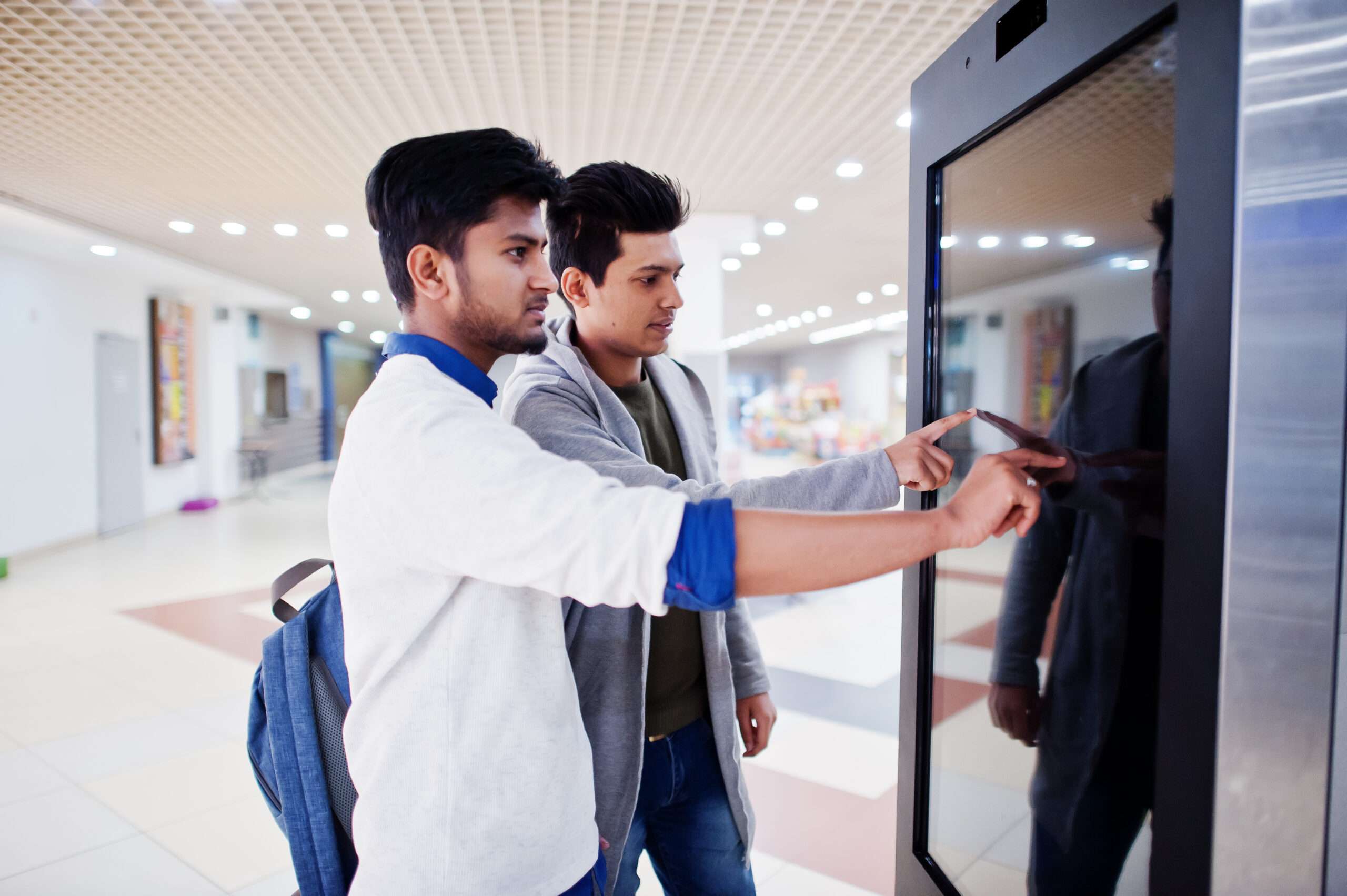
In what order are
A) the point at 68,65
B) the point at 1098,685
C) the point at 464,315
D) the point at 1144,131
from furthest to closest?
the point at 68,65 < the point at 464,315 < the point at 1098,685 < the point at 1144,131

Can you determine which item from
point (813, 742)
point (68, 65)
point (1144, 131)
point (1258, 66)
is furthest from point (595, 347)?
point (68, 65)

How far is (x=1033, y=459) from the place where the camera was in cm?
79

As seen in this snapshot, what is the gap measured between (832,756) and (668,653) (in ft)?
6.55

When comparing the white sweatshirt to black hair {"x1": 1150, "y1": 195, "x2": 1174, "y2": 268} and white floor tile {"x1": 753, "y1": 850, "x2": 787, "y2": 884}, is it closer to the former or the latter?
black hair {"x1": 1150, "y1": 195, "x2": 1174, "y2": 268}

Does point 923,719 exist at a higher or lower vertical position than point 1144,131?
lower

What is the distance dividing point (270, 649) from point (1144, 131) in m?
1.09

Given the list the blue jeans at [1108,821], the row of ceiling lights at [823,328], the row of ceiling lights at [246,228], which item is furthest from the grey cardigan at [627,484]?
the row of ceiling lights at [823,328]

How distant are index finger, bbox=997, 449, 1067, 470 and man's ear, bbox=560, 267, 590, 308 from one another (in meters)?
0.74

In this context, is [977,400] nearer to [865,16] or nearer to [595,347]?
[595,347]

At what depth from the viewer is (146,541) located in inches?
311

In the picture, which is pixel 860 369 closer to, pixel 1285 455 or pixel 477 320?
pixel 477 320

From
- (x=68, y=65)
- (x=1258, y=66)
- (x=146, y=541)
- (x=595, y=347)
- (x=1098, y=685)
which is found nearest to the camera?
(x=1258, y=66)

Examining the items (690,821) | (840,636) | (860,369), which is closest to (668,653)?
(690,821)

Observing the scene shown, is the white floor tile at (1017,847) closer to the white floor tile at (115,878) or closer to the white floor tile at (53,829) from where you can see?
the white floor tile at (115,878)
